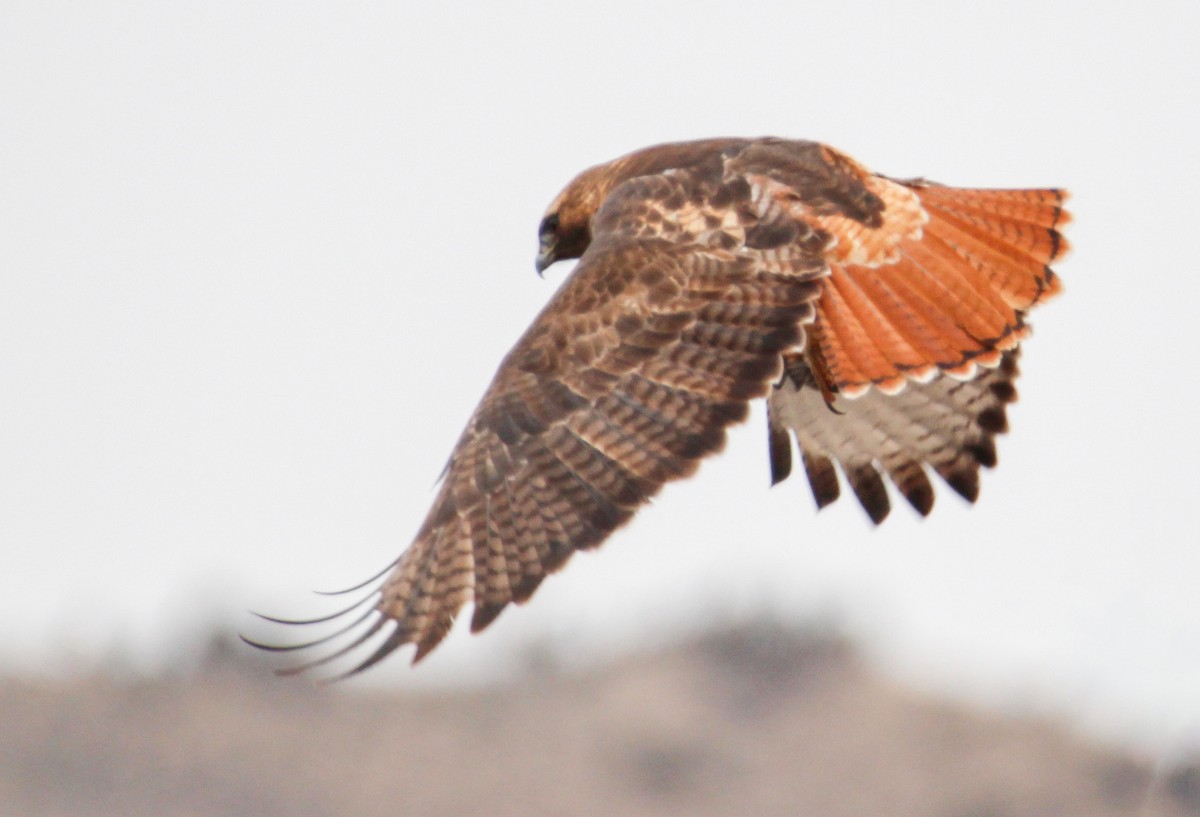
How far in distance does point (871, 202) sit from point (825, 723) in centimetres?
1402

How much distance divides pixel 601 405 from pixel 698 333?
42cm

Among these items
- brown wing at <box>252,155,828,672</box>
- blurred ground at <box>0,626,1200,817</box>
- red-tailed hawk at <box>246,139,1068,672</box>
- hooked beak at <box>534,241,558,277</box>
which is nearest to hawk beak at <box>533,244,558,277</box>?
hooked beak at <box>534,241,558,277</box>

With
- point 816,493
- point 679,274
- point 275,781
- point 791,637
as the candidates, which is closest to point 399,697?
point 275,781

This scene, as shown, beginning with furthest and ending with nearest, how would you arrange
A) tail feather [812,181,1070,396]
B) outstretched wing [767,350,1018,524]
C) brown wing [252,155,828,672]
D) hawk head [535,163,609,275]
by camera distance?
hawk head [535,163,609,275] → outstretched wing [767,350,1018,524] → tail feather [812,181,1070,396] → brown wing [252,155,828,672]

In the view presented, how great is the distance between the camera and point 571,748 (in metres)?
22.2

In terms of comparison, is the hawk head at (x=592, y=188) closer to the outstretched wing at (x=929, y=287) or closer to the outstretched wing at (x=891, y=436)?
the outstretched wing at (x=929, y=287)

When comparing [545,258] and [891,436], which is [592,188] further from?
[891,436]

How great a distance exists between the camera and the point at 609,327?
8289mm

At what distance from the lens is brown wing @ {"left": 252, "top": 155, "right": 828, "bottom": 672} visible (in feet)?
25.9

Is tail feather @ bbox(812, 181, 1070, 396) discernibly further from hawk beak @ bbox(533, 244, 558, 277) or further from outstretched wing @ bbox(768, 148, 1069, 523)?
hawk beak @ bbox(533, 244, 558, 277)

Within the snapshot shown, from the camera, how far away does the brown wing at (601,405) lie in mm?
7906

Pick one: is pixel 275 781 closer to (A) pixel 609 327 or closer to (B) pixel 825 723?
(B) pixel 825 723

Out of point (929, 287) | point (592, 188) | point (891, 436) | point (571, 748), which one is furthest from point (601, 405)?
point (571, 748)

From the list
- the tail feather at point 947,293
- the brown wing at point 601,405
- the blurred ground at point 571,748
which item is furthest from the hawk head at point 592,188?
the blurred ground at point 571,748
